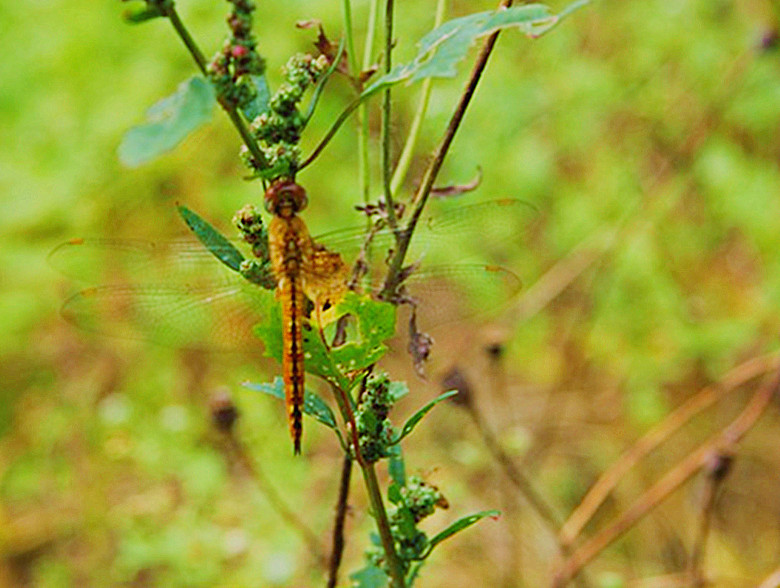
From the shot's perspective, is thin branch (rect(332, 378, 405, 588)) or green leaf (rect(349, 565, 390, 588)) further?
green leaf (rect(349, 565, 390, 588))

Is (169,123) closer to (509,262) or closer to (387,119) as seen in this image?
(387,119)

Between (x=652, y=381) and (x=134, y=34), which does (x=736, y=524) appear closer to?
(x=652, y=381)

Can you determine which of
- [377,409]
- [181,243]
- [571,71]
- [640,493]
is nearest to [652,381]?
[640,493]

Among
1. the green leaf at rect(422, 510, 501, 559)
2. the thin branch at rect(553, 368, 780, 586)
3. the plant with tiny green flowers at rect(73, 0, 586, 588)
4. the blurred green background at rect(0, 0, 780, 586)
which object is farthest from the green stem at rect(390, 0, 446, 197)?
the blurred green background at rect(0, 0, 780, 586)

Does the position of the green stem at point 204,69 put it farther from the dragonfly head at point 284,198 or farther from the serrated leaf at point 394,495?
the serrated leaf at point 394,495

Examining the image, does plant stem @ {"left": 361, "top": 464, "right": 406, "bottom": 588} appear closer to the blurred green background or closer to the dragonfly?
the dragonfly

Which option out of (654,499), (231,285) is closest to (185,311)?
(231,285)
